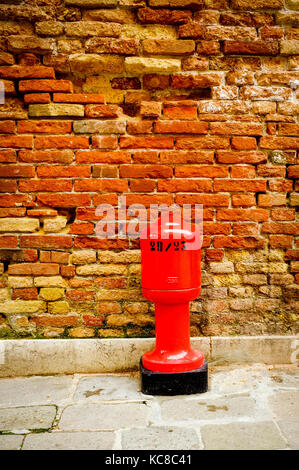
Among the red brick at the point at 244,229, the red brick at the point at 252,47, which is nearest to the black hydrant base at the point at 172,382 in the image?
the red brick at the point at 244,229

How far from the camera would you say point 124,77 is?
2584 mm

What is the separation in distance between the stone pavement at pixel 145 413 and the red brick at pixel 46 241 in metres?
0.94

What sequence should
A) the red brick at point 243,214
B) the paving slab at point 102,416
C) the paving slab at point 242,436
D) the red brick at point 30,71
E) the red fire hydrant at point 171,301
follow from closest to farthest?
the paving slab at point 242,436 → the paving slab at point 102,416 → the red fire hydrant at point 171,301 → the red brick at point 30,71 → the red brick at point 243,214

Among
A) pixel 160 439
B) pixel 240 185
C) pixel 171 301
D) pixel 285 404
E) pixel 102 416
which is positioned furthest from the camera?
pixel 240 185

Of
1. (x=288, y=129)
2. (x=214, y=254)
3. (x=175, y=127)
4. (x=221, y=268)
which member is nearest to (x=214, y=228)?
(x=214, y=254)

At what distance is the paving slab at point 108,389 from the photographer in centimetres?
215

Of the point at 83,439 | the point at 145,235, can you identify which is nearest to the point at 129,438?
the point at 83,439

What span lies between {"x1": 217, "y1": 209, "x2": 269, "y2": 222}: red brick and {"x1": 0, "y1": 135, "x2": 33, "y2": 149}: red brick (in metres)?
1.49

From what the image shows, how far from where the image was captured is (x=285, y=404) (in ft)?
6.64

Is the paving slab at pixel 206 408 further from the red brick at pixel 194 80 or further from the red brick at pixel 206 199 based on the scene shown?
the red brick at pixel 194 80

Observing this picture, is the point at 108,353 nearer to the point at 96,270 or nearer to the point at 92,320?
the point at 92,320

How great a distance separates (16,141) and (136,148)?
876 mm

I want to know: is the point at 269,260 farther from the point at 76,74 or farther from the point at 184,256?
the point at 76,74

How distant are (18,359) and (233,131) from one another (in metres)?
2.30
